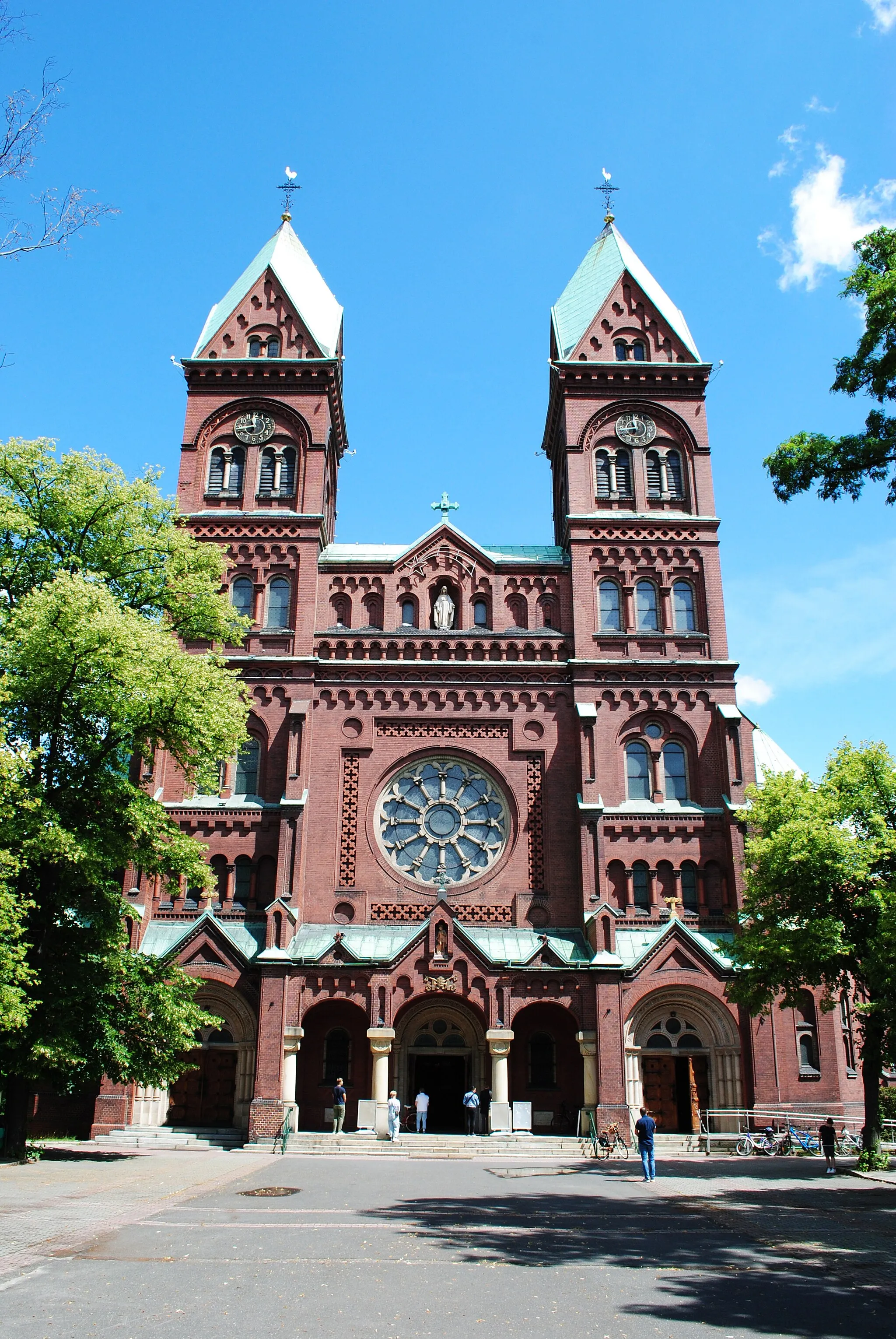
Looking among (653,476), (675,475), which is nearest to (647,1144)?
(653,476)

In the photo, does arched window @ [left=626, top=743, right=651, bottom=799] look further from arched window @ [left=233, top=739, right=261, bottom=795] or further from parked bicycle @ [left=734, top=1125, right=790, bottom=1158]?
arched window @ [left=233, top=739, right=261, bottom=795]

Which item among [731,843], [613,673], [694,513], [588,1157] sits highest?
[694,513]

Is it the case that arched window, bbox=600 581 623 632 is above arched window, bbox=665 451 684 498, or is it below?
below

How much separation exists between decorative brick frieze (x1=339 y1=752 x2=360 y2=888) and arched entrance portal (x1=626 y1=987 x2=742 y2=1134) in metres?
9.61

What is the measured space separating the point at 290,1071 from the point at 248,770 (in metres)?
9.50

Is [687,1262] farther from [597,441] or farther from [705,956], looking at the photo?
[597,441]

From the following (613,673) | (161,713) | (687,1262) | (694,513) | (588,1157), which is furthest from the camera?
(694,513)

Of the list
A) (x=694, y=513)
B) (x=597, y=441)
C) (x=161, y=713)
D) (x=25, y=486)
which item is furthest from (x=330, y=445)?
(x=161, y=713)

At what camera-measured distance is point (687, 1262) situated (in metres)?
12.5

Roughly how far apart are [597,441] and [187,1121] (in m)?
26.8

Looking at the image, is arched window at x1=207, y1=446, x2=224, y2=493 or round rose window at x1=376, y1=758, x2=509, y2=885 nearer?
round rose window at x1=376, y1=758, x2=509, y2=885

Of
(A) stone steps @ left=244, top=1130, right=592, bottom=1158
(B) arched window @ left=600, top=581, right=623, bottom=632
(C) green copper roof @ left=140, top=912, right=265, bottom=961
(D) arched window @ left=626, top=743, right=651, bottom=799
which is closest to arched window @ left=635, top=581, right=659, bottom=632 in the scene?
(B) arched window @ left=600, top=581, right=623, bottom=632

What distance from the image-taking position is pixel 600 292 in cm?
4162

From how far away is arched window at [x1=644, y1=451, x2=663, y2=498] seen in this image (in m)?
38.0
